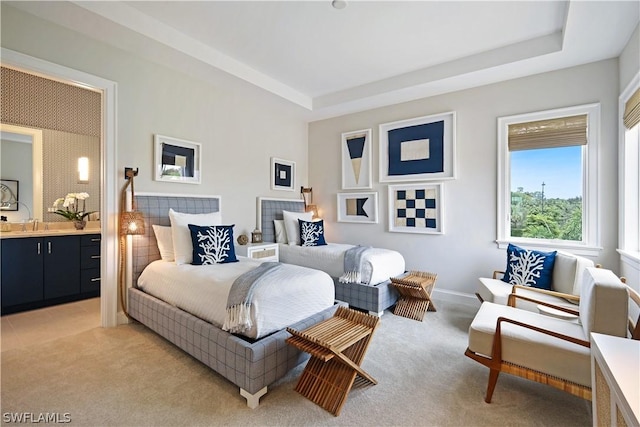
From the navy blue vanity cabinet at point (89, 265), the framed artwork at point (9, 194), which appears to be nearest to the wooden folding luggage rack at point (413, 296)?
the navy blue vanity cabinet at point (89, 265)

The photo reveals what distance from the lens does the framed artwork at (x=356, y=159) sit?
14.9ft

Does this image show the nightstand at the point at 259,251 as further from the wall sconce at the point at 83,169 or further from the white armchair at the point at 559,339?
the wall sconce at the point at 83,169

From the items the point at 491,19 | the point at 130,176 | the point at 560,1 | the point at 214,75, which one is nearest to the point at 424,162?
the point at 491,19

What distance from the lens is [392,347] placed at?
2527mm

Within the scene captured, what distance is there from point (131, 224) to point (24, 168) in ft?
10.00

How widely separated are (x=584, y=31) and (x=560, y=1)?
34 centimetres

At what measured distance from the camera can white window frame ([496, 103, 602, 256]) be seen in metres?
2.96

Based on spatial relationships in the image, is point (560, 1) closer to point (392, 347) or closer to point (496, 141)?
point (496, 141)

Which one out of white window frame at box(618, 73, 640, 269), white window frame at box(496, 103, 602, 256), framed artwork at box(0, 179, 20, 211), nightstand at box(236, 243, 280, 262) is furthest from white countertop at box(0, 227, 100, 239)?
white window frame at box(618, 73, 640, 269)

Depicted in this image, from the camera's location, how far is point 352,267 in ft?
10.7

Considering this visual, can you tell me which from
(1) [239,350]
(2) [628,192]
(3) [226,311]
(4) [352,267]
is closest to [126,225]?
(3) [226,311]

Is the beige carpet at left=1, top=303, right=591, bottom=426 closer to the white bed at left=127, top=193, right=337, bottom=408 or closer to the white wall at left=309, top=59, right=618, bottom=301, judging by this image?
the white bed at left=127, top=193, right=337, bottom=408

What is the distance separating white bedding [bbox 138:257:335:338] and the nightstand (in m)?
1.00

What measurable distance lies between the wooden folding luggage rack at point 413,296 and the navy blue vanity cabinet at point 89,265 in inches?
152
